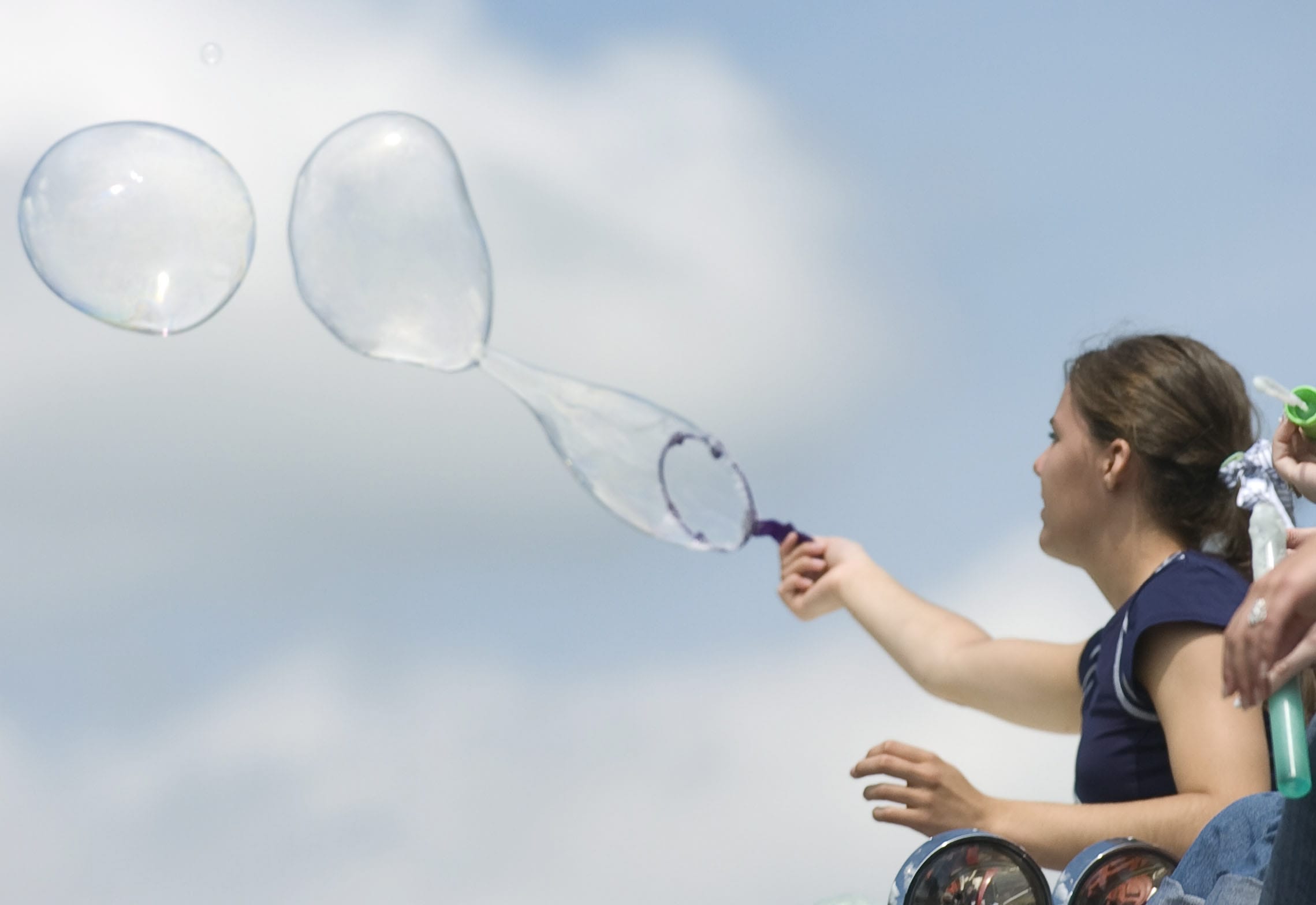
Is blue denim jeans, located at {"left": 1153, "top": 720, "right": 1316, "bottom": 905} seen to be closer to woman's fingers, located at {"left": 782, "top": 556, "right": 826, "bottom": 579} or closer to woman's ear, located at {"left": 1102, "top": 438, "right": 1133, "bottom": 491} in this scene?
woman's ear, located at {"left": 1102, "top": 438, "right": 1133, "bottom": 491}

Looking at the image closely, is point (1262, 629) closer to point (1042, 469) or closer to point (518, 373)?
point (1042, 469)

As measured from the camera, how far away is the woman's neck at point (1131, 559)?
2.56 metres

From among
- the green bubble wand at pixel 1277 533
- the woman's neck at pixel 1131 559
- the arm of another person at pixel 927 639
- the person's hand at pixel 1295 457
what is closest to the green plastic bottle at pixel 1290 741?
the green bubble wand at pixel 1277 533

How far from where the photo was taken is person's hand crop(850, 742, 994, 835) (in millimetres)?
2123

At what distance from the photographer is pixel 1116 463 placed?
2.61 metres

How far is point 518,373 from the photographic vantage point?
111 inches

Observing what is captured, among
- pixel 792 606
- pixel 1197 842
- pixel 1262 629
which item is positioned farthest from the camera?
pixel 792 606

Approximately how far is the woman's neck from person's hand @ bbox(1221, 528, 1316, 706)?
1.21 meters

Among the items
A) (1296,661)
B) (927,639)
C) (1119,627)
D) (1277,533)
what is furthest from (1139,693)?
(1296,661)

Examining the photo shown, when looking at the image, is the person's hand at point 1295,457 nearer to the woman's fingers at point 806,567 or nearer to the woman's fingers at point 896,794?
the woman's fingers at point 896,794

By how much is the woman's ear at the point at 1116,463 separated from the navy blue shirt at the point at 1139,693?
213 mm

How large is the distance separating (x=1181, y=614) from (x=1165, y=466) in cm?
44

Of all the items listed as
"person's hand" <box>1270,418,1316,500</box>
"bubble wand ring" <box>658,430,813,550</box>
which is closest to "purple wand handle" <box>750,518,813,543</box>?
"bubble wand ring" <box>658,430,813,550</box>

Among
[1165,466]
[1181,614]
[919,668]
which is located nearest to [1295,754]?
[1181,614]
